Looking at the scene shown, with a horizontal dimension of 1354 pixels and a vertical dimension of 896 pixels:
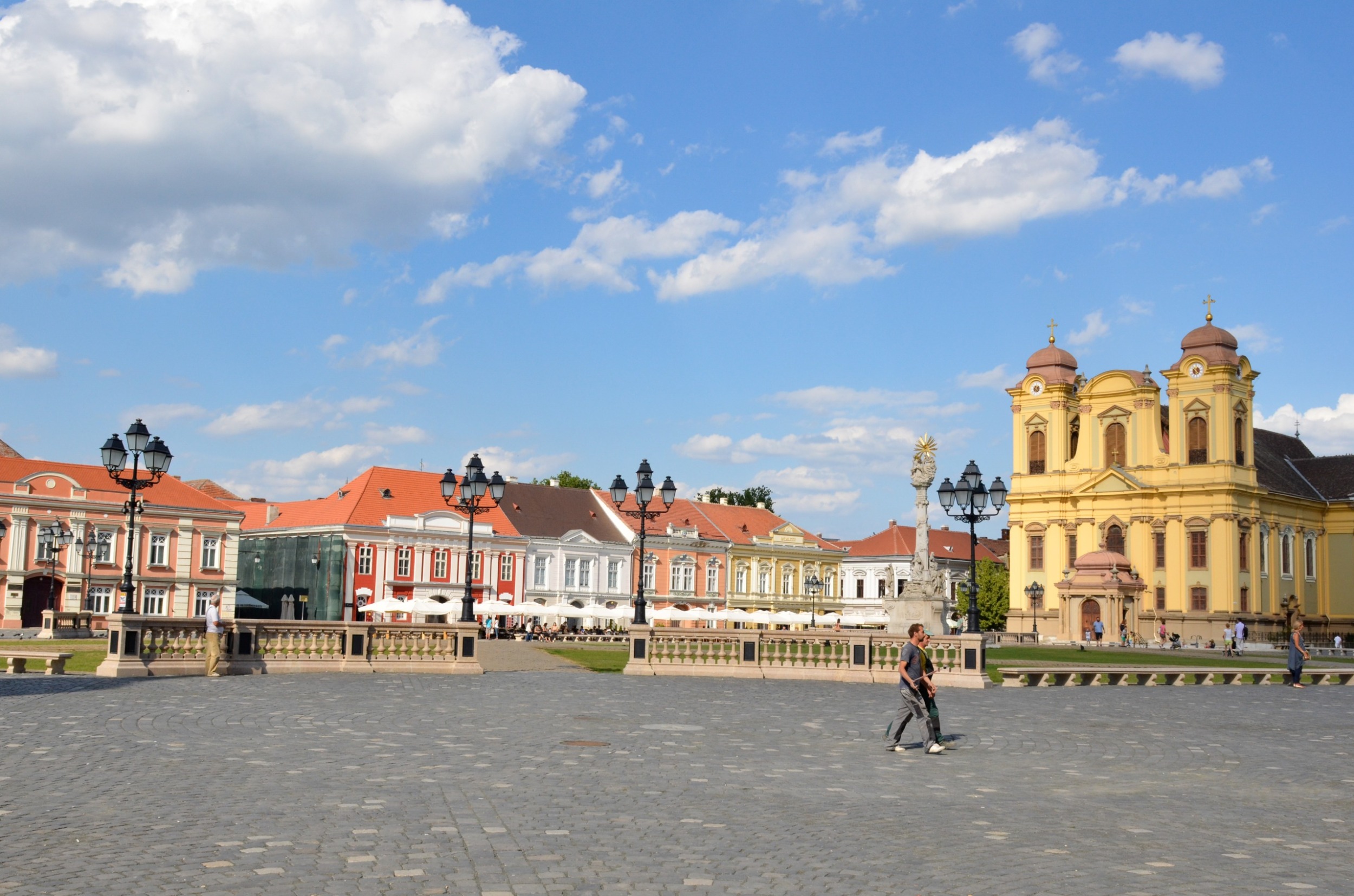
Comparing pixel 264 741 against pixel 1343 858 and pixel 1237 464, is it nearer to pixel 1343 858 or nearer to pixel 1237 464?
pixel 1343 858

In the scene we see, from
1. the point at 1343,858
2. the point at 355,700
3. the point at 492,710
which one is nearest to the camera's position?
the point at 1343,858

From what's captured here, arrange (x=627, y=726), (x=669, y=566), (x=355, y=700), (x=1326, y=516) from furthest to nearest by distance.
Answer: (x=669, y=566)
(x=1326, y=516)
(x=355, y=700)
(x=627, y=726)

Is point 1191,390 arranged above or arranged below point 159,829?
above

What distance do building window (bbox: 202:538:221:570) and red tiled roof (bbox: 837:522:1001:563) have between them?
185 feet

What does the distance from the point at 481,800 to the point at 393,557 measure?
69029 mm

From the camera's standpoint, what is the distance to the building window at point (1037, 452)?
8281 centimetres

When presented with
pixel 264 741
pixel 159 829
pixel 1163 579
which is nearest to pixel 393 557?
pixel 1163 579

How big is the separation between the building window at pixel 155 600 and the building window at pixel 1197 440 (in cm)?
5982

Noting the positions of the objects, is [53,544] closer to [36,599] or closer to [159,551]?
[36,599]

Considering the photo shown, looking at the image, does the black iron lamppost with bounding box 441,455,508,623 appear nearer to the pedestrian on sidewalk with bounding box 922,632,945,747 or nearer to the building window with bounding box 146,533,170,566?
the pedestrian on sidewalk with bounding box 922,632,945,747

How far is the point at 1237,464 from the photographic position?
75.6m

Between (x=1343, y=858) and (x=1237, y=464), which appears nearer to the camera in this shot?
(x=1343, y=858)

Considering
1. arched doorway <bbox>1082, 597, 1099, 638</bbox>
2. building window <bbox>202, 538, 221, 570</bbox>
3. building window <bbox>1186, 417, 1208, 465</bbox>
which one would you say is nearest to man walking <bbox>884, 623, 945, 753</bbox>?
arched doorway <bbox>1082, 597, 1099, 638</bbox>

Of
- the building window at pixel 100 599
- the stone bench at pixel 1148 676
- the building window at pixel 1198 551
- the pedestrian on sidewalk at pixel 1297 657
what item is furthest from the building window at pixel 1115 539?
the building window at pixel 100 599
